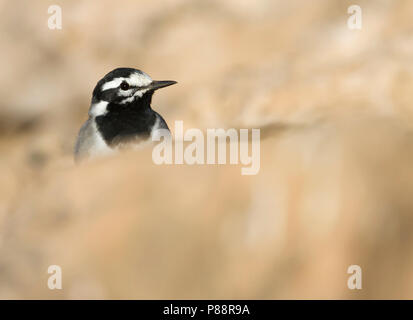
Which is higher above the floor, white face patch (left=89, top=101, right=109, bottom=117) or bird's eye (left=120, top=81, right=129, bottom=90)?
bird's eye (left=120, top=81, right=129, bottom=90)

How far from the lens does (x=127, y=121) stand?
675cm

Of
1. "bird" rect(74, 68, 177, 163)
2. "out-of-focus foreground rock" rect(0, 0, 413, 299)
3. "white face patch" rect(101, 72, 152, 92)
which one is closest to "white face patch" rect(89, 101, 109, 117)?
"bird" rect(74, 68, 177, 163)

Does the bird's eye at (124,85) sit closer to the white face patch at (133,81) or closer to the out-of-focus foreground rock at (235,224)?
the white face patch at (133,81)

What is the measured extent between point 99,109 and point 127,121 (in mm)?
447

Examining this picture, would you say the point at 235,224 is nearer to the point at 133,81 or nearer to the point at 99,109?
the point at 133,81

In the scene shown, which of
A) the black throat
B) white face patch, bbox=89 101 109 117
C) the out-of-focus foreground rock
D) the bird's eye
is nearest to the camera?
the out-of-focus foreground rock

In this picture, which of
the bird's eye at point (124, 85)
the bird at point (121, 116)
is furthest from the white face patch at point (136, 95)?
the bird's eye at point (124, 85)

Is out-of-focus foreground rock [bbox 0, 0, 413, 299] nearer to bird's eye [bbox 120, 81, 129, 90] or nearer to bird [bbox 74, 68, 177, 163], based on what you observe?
bird [bbox 74, 68, 177, 163]

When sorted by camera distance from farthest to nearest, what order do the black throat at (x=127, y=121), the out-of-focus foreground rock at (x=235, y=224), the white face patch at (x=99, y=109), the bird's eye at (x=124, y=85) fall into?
1. the white face patch at (x=99, y=109)
2. the bird's eye at (x=124, y=85)
3. the black throat at (x=127, y=121)
4. the out-of-focus foreground rock at (x=235, y=224)

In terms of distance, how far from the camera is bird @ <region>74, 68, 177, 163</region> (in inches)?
261

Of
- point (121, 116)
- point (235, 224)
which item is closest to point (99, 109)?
point (121, 116)

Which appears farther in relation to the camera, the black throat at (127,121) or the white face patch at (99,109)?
the white face patch at (99,109)

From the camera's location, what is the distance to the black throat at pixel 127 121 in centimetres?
663
